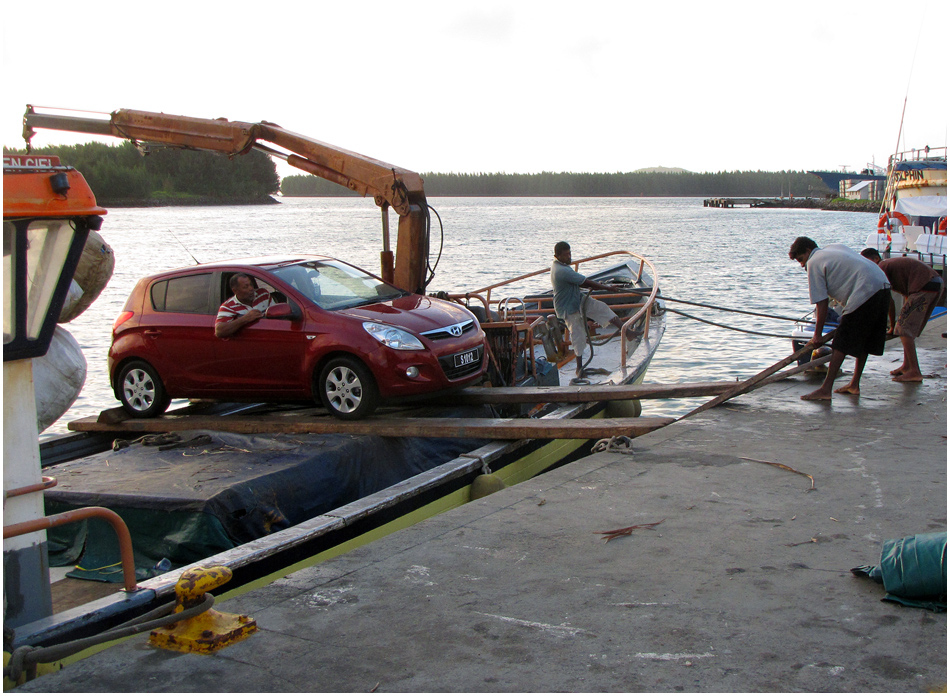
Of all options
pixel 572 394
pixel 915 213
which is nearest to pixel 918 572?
pixel 572 394

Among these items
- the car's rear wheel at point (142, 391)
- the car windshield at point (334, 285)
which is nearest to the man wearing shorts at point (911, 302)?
the car windshield at point (334, 285)

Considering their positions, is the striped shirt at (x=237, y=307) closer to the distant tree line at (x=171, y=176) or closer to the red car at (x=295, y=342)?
the red car at (x=295, y=342)

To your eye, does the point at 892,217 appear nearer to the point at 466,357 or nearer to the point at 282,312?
the point at 466,357

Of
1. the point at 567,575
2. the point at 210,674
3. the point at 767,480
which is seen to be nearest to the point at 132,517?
the point at 210,674

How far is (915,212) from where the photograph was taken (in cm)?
2620

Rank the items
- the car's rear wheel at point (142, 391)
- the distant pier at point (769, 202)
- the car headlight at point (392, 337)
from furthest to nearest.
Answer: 1. the distant pier at point (769, 202)
2. the car's rear wheel at point (142, 391)
3. the car headlight at point (392, 337)

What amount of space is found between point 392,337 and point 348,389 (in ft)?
2.38

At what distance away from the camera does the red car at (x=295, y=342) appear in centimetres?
844

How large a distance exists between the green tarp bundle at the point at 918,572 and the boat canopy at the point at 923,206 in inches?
972

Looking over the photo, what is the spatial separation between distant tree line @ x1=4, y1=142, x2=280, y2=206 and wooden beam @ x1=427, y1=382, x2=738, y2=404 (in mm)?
112918

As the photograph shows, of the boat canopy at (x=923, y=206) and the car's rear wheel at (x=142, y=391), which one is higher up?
the boat canopy at (x=923, y=206)

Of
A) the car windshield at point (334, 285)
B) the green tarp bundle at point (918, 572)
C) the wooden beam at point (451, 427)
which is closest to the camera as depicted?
the green tarp bundle at point (918, 572)

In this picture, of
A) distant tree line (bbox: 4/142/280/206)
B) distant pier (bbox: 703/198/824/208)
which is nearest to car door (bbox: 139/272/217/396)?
distant tree line (bbox: 4/142/280/206)

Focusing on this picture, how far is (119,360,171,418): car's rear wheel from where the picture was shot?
9.58 meters
